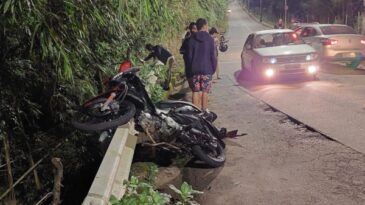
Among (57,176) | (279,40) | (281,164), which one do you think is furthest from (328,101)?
(57,176)

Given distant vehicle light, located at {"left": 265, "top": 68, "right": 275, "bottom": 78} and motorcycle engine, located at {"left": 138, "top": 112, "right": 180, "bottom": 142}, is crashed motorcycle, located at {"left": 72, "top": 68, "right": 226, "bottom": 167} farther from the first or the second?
distant vehicle light, located at {"left": 265, "top": 68, "right": 275, "bottom": 78}

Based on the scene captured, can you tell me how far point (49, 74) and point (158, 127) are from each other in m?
1.68

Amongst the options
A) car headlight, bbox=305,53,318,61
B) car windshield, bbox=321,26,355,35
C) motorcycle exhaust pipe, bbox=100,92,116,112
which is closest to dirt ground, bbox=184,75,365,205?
motorcycle exhaust pipe, bbox=100,92,116,112

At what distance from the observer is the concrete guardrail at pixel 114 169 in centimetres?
337

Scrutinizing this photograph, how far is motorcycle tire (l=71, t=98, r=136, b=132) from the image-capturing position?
4742 mm

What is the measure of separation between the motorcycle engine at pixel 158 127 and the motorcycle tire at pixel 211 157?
0.38 m

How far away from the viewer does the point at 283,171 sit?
19.6 feet

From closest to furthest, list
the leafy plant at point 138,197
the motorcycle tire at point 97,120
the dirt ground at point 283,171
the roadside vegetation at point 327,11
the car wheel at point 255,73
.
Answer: the leafy plant at point 138,197 < the motorcycle tire at point 97,120 < the dirt ground at point 283,171 < the car wheel at point 255,73 < the roadside vegetation at point 327,11

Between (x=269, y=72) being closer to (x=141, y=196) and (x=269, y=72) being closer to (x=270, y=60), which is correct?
(x=270, y=60)

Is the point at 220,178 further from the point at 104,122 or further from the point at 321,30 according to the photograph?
the point at 321,30

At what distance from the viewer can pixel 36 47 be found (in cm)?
365

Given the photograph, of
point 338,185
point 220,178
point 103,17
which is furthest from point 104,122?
point 338,185

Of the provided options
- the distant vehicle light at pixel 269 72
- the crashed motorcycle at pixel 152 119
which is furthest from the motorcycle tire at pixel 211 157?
the distant vehicle light at pixel 269 72

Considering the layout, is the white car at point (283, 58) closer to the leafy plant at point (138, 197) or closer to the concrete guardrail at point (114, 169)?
the concrete guardrail at point (114, 169)
